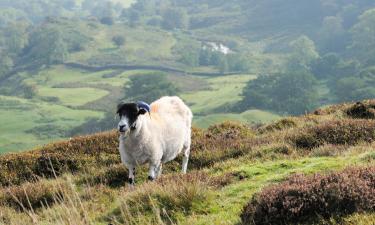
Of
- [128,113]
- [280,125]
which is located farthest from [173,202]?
[280,125]

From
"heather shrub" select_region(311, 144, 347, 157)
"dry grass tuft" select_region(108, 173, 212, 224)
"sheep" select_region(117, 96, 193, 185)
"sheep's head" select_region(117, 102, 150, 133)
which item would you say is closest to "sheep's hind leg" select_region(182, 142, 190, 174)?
"sheep" select_region(117, 96, 193, 185)

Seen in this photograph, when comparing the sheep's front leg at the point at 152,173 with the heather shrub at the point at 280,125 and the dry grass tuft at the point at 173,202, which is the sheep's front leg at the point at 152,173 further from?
the heather shrub at the point at 280,125

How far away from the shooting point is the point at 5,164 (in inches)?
690

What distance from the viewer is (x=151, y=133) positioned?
1272 cm

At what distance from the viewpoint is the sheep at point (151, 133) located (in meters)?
11.9

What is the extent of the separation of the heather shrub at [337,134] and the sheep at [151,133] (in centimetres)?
386

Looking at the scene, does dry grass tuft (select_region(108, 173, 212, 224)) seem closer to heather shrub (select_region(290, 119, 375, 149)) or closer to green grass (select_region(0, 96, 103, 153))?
heather shrub (select_region(290, 119, 375, 149))

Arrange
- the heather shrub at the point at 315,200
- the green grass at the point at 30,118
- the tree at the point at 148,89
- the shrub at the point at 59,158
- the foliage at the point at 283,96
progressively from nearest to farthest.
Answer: the heather shrub at the point at 315,200
the shrub at the point at 59,158
the green grass at the point at 30,118
the foliage at the point at 283,96
the tree at the point at 148,89

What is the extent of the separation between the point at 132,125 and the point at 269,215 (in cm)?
549

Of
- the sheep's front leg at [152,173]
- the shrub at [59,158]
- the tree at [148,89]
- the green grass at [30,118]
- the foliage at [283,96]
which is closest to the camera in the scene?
the sheep's front leg at [152,173]

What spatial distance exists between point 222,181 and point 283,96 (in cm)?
18659

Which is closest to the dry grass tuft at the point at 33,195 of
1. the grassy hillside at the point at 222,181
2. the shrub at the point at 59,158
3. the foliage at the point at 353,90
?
the grassy hillside at the point at 222,181

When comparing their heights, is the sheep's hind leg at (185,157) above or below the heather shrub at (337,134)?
below

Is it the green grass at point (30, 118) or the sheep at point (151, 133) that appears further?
the green grass at point (30, 118)
